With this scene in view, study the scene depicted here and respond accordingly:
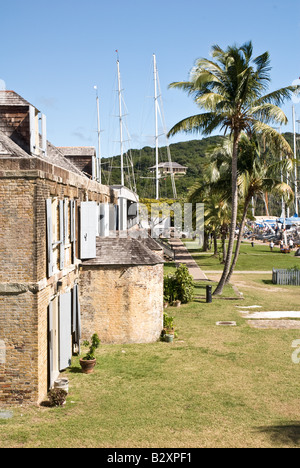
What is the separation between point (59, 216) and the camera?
47.2ft

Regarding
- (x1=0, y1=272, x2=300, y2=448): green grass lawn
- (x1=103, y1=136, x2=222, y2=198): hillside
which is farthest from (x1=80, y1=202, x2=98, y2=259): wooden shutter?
Result: (x1=103, y1=136, x2=222, y2=198): hillside

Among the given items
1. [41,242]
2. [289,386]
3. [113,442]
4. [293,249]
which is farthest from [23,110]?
[293,249]

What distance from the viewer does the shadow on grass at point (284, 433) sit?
10.5 metres

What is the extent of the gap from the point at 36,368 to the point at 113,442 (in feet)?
9.06

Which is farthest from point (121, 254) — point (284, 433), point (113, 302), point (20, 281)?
point (284, 433)

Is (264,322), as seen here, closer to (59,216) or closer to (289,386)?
(289,386)

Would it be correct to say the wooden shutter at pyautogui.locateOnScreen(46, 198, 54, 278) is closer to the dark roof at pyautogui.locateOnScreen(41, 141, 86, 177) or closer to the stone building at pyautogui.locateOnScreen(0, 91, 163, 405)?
the stone building at pyautogui.locateOnScreen(0, 91, 163, 405)

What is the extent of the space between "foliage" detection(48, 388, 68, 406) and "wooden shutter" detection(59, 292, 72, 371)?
6.61 ft

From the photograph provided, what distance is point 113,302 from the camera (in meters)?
17.4

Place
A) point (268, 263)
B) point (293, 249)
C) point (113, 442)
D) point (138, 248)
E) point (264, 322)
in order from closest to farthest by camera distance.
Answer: point (113, 442) → point (138, 248) → point (264, 322) → point (268, 263) → point (293, 249)

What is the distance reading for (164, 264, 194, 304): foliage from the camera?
83.7 ft

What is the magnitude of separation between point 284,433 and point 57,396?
5.35 meters

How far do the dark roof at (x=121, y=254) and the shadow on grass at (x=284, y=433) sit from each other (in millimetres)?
7875

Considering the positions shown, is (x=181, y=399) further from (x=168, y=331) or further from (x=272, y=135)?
(x=272, y=135)
